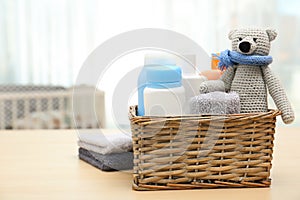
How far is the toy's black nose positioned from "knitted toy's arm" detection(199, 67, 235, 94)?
0.16 feet

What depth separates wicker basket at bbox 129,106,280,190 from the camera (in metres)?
0.89

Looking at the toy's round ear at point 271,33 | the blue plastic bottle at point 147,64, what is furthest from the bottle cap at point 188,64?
the toy's round ear at point 271,33

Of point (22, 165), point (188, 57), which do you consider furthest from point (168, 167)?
point (22, 165)

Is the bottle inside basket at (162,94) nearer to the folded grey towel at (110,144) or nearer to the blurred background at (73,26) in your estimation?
the folded grey towel at (110,144)

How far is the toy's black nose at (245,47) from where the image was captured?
95 cm

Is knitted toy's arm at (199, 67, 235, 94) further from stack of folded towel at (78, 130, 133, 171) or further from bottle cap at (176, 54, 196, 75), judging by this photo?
stack of folded towel at (78, 130, 133, 171)

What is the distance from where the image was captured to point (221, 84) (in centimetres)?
97

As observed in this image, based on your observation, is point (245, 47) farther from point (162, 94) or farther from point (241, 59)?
point (162, 94)

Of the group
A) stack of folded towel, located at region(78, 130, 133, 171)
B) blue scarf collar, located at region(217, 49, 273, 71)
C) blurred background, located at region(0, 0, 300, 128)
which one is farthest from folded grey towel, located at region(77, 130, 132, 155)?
blurred background, located at region(0, 0, 300, 128)

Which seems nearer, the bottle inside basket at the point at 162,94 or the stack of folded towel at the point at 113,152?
the bottle inside basket at the point at 162,94

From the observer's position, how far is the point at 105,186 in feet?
3.07

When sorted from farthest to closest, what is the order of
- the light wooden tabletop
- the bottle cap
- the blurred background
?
the blurred background < the bottle cap < the light wooden tabletop

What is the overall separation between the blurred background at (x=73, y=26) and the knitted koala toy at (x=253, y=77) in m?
1.82

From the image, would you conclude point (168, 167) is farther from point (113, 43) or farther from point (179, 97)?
point (113, 43)
